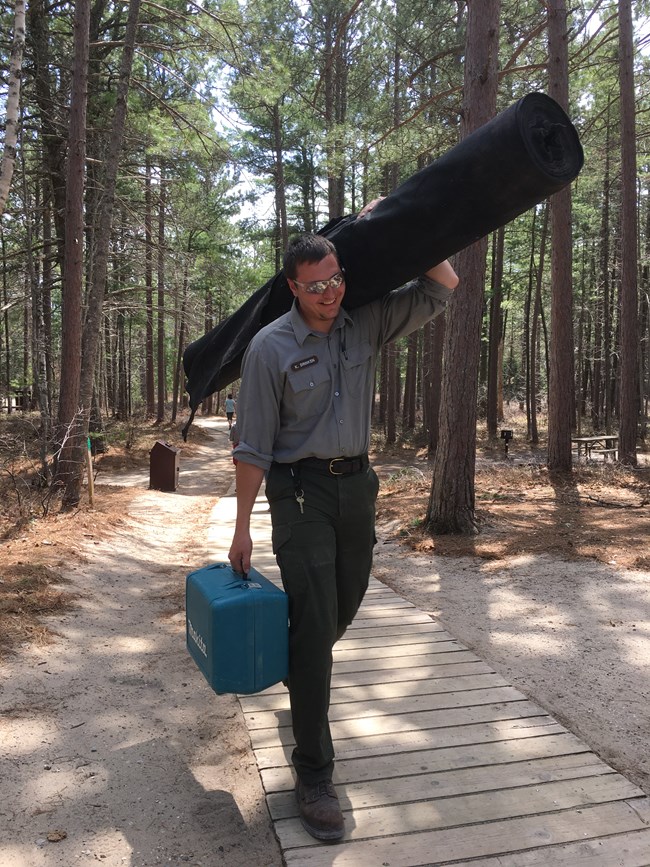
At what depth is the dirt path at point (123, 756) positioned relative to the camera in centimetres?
246

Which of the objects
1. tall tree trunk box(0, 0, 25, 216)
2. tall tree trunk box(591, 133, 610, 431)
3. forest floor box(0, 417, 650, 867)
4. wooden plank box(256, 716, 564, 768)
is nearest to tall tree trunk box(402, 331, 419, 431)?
tall tree trunk box(591, 133, 610, 431)

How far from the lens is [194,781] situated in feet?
9.55

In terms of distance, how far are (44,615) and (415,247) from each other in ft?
13.5

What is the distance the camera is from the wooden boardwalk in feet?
7.63

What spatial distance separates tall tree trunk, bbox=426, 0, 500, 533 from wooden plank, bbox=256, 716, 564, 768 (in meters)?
4.87

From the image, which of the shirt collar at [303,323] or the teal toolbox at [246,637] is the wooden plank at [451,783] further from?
the shirt collar at [303,323]

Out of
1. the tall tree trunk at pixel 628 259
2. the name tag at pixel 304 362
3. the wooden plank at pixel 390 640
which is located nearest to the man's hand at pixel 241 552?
the name tag at pixel 304 362

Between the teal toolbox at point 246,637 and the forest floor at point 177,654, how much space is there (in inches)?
23.4

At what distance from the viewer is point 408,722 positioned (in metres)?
3.24

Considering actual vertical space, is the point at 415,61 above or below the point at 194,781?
above

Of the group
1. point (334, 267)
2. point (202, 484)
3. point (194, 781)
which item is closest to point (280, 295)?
point (334, 267)

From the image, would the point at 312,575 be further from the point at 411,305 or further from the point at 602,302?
the point at 602,302

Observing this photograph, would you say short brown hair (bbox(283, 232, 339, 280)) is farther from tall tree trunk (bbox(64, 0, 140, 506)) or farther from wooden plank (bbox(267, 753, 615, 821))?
tall tree trunk (bbox(64, 0, 140, 506))

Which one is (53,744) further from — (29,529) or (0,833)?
(29,529)
